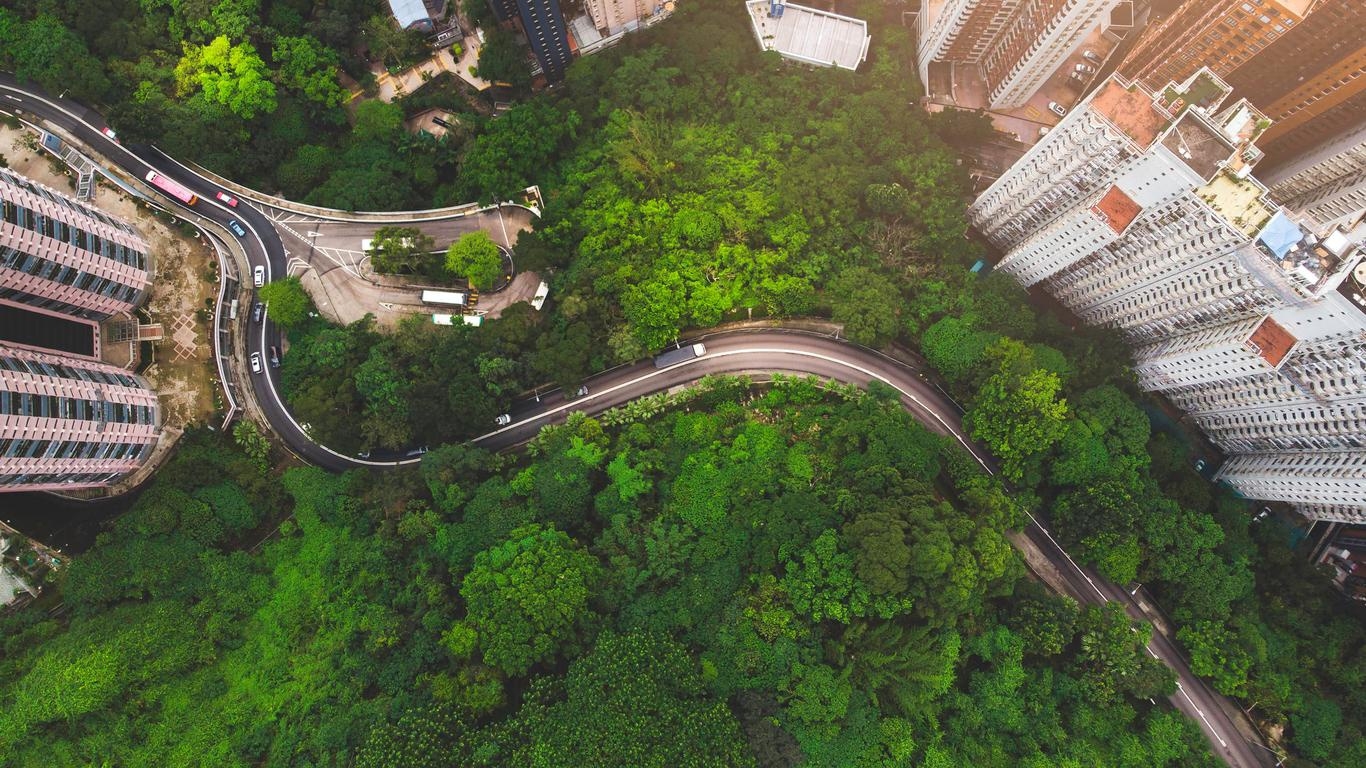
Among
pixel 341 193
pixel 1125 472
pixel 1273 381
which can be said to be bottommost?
pixel 1125 472

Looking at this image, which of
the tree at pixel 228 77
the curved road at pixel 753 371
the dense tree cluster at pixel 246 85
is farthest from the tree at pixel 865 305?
the tree at pixel 228 77

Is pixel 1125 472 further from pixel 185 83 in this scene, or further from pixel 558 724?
pixel 185 83

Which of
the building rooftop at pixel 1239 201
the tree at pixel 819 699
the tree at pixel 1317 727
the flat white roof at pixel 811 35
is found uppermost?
the flat white roof at pixel 811 35

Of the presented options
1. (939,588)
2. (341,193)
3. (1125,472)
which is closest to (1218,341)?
(1125,472)

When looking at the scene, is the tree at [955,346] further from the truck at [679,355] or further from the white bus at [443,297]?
the white bus at [443,297]

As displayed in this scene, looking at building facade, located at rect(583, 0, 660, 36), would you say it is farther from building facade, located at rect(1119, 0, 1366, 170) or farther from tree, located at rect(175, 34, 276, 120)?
building facade, located at rect(1119, 0, 1366, 170)

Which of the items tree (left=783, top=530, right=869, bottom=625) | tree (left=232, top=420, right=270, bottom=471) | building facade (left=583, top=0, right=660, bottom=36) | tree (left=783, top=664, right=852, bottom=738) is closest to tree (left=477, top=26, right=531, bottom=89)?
building facade (left=583, top=0, right=660, bottom=36)

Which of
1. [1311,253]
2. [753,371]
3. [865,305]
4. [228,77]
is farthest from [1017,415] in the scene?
[228,77]
